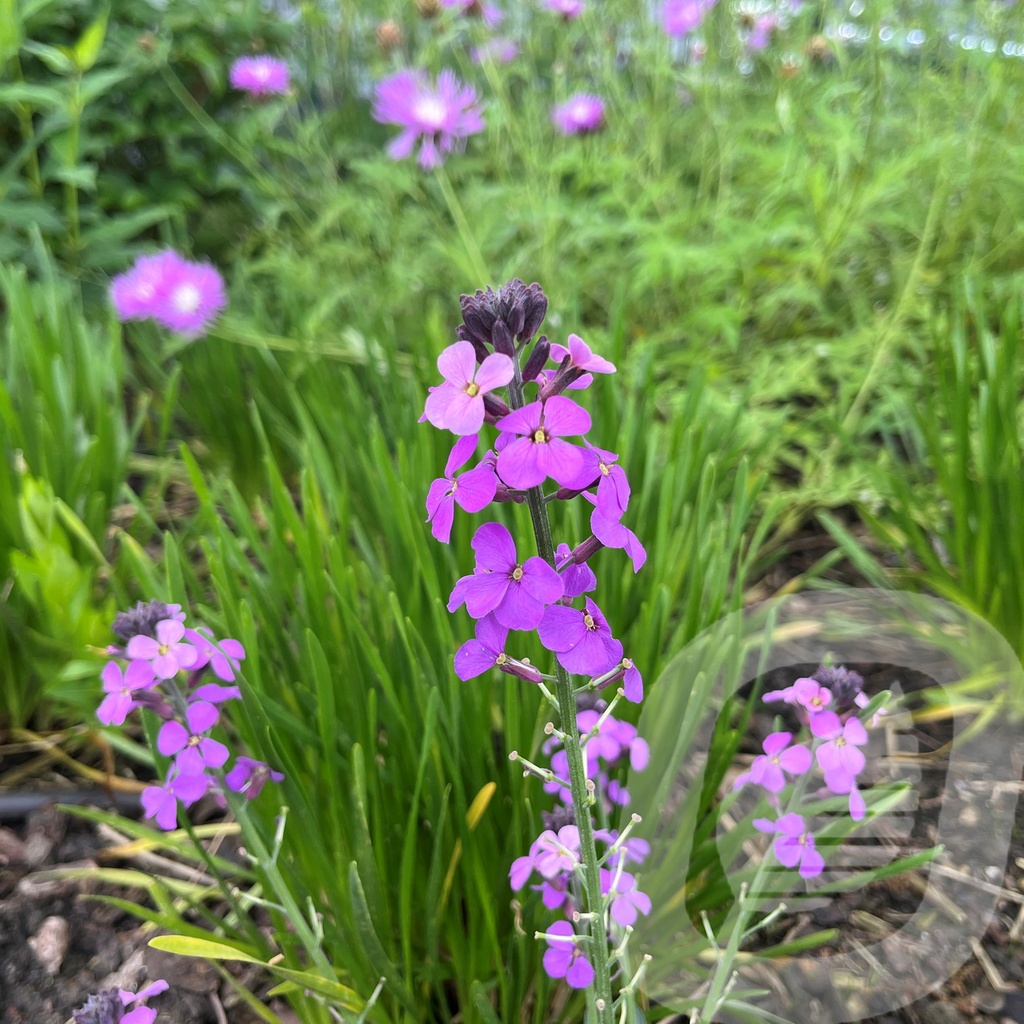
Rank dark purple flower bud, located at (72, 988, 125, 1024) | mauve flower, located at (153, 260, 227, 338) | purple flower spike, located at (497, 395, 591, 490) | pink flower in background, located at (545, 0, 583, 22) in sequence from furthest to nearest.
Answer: pink flower in background, located at (545, 0, 583, 22) < mauve flower, located at (153, 260, 227, 338) < dark purple flower bud, located at (72, 988, 125, 1024) < purple flower spike, located at (497, 395, 591, 490)

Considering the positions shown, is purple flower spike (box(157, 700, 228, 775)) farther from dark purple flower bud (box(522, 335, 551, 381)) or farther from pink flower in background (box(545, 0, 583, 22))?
pink flower in background (box(545, 0, 583, 22))

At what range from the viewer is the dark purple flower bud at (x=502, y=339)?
0.55m

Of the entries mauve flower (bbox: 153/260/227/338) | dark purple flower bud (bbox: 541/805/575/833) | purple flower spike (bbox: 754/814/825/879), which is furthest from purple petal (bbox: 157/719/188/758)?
mauve flower (bbox: 153/260/227/338)

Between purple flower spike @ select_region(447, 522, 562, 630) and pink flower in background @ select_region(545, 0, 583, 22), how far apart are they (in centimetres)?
211

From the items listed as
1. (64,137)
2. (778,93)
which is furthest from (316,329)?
(778,93)

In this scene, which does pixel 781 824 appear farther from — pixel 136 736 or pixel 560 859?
pixel 136 736

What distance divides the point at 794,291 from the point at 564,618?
1513 mm

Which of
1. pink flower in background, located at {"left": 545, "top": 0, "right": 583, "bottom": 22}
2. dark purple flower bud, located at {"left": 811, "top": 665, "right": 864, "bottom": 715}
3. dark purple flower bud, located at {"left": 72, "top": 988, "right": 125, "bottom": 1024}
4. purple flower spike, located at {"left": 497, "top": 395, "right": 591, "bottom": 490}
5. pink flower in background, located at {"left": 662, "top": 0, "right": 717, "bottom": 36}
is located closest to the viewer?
purple flower spike, located at {"left": 497, "top": 395, "right": 591, "bottom": 490}

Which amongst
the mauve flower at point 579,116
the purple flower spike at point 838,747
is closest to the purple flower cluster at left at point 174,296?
the mauve flower at point 579,116

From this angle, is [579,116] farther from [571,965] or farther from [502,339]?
[571,965]

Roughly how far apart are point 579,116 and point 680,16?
0.50 meters

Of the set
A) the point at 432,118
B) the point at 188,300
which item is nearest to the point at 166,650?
the point at 188,300

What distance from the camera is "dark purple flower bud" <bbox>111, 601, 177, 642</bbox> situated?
0.84 meters
